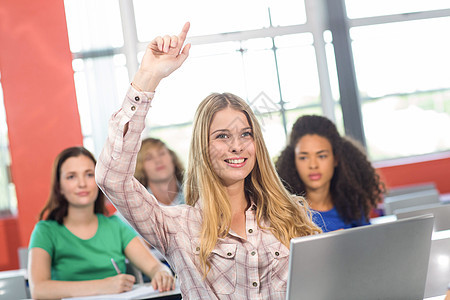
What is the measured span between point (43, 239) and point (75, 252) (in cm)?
16

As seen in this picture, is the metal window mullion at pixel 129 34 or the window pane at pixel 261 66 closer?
the metal window mullion at pixel 129 34

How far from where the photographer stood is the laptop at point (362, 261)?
1119mm

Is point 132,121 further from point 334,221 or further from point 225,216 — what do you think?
point 334,221

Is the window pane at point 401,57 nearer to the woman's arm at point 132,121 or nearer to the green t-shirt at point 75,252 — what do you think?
the green t-shirt at point 75,252

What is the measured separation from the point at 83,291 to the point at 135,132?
47.2 inches

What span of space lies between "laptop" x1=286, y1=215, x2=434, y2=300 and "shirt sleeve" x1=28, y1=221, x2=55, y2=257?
172 centimetres

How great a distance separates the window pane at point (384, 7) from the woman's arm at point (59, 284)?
463cm

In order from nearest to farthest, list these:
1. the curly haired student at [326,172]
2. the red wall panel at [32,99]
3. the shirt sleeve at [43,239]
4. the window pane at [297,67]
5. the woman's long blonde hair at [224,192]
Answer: the woman's long blonde hair at [224,192] < the shirt sleeve at [43,239] < the curly haired student at [326,172] < the red wall panel at [32,99] < the window pane at [297,67]

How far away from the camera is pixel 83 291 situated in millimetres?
2342

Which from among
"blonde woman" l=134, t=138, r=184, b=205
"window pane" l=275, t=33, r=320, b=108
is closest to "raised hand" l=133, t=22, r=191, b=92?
"blonde woman" l=134, t=138, r=184, b=205

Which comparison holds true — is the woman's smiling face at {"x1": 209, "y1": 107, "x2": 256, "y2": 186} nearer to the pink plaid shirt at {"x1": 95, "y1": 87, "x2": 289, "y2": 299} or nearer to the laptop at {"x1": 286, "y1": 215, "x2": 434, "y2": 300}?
the pink plaid shirt at {"x1": 95, "y1": 87, "x2": 289, "y2": 299}

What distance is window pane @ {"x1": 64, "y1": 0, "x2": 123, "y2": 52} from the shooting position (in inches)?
209

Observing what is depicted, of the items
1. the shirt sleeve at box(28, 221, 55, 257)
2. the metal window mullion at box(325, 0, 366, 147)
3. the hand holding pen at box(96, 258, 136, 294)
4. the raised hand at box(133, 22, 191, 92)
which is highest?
the metal window mullion at box(325, 0, 366, 147)

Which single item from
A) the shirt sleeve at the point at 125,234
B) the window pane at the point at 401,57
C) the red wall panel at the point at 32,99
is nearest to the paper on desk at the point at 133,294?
the shirt sleeve at the point at 125,234
